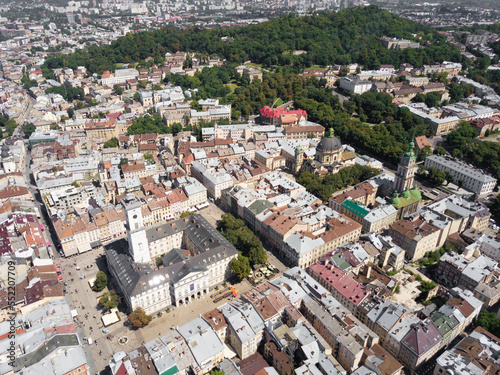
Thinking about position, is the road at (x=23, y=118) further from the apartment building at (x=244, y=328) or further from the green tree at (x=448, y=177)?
the green tree at (x=448, y=177)

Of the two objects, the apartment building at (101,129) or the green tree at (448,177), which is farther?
the apartment building at (101,129)

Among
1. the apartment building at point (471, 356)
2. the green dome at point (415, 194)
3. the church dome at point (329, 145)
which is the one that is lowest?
the apartment building at point (471, 356)

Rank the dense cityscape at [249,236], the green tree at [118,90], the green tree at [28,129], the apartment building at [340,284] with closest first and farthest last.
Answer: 1. the dense cityscape at [249,236]
2. the apartment building at [340,284]
3. the green tree at [28,129]
4. the green tree at [118,90]

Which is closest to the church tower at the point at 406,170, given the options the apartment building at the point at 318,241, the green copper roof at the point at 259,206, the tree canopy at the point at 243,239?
the apartment building at the point at 318,241

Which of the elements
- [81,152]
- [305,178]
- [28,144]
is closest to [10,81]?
[28,144]

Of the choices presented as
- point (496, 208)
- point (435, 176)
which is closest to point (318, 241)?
point (496, 208)

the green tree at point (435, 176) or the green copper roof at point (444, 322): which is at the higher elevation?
the green copper roof at point (444, 322)

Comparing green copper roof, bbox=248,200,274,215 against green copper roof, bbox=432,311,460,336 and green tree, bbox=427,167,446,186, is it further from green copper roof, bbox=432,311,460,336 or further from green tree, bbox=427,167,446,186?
green tree, bbox=427,167,446,186

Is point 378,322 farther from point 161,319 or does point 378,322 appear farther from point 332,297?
point 161,319
